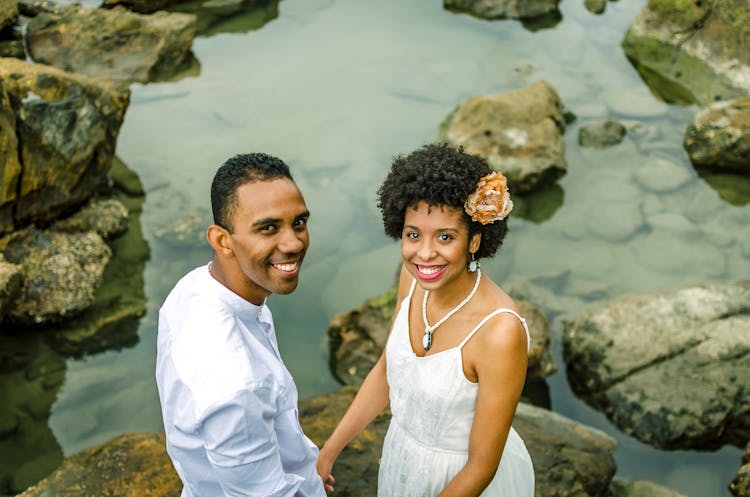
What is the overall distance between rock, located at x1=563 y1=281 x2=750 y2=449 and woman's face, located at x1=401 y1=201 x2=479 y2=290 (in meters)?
3.48

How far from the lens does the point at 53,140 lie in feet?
22.8

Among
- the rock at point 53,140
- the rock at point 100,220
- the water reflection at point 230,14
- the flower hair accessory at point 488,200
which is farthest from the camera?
the water reflection at point 230,14

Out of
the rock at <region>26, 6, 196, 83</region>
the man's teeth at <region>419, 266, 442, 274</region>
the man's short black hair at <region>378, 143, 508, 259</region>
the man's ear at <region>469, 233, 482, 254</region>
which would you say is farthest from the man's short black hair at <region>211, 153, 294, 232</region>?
the rock at <region>26, 6, 196, 83</region>

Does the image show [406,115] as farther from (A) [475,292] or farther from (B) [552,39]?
(A) [475,292]

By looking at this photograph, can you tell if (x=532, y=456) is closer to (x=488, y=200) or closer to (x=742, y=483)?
(x=742, y=483)

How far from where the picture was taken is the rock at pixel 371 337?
20.0 feet

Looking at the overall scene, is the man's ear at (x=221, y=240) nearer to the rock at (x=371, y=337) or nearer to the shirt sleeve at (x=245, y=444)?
the shirt sleeve at (x=245, y=444)

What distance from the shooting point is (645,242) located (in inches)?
305

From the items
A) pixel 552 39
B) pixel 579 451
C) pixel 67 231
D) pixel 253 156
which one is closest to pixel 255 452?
pixel 253 156

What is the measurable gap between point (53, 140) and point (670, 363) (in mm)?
5609

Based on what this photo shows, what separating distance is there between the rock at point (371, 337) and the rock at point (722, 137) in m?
3.57

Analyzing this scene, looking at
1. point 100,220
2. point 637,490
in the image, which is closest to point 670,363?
point 637,490

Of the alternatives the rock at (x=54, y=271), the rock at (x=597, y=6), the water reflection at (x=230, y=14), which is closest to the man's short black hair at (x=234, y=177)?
the rock at (x=54, y=271)

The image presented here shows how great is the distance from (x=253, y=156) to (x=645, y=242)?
19.7 ft
